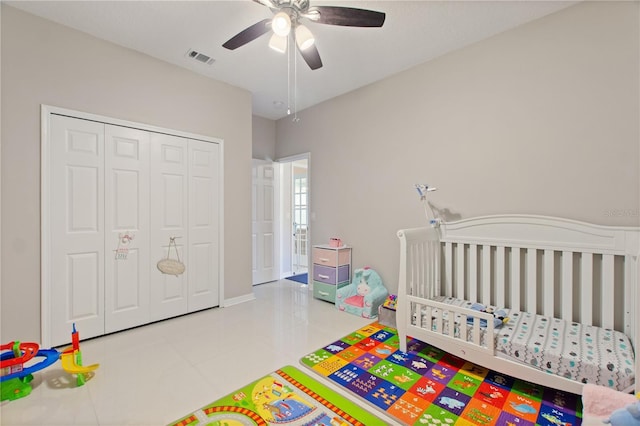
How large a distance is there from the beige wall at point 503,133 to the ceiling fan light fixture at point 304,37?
1.13 metres

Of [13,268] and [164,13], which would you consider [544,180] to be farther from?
[13,268]

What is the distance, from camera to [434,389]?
1879mm

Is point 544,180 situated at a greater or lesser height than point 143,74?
lesser

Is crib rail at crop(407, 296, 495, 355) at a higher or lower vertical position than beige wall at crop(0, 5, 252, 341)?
→ lower

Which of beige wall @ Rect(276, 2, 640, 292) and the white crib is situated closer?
the white crib

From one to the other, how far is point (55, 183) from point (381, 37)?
309cm

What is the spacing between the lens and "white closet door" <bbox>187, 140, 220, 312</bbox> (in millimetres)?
3293

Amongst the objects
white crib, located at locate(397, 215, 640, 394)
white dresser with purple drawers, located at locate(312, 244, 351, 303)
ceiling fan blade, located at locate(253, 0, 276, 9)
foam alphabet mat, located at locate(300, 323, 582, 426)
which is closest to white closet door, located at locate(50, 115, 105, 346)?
ceiling fan blade, located at locate(253, 0, 276, 9)

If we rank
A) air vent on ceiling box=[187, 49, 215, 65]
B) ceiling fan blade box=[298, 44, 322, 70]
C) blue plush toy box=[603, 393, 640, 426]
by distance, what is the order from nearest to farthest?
blue plush toy box=[603, 393, 640, 426] < ceiling fan blade box=[298, 44, 322, 70] < air vent on ceiling box=[187, 49, 215, 65]

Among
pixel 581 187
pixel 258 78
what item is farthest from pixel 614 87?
pixel 258 78

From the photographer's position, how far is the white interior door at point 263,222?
460 cm

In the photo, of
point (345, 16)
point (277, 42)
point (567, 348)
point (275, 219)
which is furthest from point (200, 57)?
point (567, 348)

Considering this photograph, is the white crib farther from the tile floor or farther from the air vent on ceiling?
the air vent on ceiling

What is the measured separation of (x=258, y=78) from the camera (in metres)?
3.40
